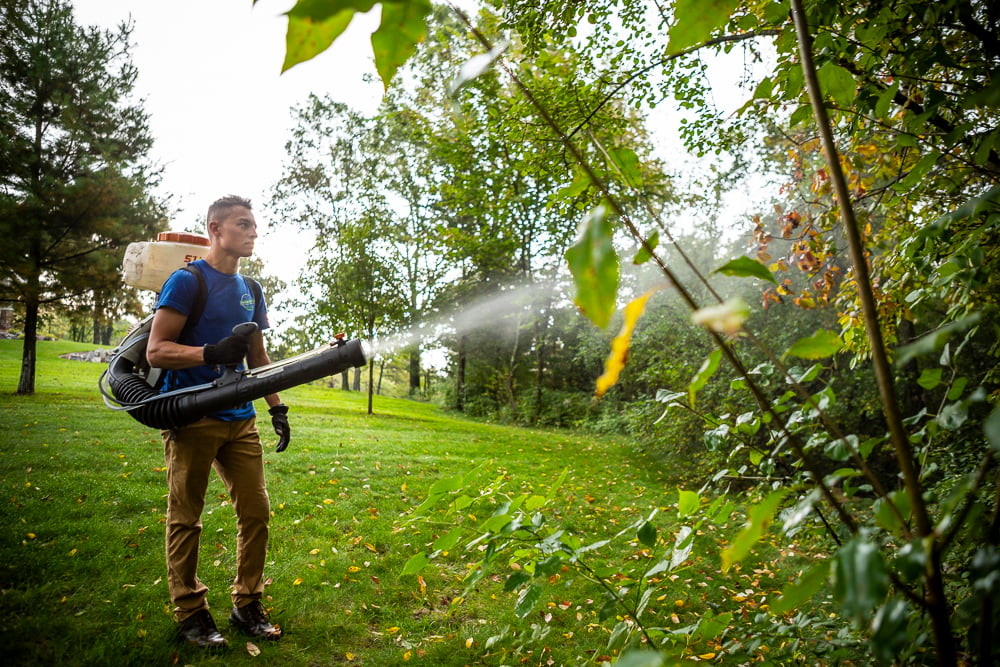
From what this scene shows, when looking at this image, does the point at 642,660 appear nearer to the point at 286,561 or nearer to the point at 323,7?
the point at 323,7

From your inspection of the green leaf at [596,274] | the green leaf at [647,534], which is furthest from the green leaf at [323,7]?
the green leaf at [647,534]

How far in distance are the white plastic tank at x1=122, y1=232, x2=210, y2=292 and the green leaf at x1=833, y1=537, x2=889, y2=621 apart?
3357mm

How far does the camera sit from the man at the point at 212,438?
2.47m

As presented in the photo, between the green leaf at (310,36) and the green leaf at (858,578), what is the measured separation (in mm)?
610

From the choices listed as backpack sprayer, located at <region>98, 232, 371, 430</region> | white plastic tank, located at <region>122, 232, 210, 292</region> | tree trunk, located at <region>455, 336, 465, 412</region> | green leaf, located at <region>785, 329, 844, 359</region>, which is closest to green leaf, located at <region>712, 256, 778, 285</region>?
green leaf, located at <region>785, 329, 844, 359</region>

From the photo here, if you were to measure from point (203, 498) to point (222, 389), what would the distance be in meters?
0.59

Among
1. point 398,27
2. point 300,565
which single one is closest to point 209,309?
point 300,565

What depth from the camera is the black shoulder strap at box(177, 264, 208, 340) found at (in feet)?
8.43

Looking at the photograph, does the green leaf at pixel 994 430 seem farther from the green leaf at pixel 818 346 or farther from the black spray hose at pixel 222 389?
the black spray hose at pixel 222 389

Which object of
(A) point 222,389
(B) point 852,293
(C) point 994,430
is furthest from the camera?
(B) point 852,293

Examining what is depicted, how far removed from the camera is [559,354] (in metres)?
21.3

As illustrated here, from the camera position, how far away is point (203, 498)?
2.55 metres

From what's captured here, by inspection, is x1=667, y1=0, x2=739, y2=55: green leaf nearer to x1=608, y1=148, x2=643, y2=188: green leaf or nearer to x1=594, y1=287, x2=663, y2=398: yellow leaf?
x1=608, y1=148, x2=643, y2=188: green leaf

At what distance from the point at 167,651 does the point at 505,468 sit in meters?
5.40
